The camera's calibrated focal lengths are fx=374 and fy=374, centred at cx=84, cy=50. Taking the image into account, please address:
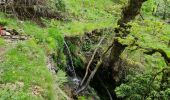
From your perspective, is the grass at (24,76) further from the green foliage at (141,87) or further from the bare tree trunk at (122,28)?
the bare tree trunk at (122,28)

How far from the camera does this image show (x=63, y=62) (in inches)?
554

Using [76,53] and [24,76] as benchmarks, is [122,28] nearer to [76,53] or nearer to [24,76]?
[76,53]

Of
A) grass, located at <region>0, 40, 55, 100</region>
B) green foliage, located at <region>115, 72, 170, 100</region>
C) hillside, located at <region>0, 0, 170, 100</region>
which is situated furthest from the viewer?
green foliage, located at <region>115, 72, 170, 100</region>

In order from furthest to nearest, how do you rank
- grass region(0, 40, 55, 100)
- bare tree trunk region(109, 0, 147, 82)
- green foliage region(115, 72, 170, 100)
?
1. bare tree trunk region(109, 0, 147, 82)
2. green foliage region(115, 72, 170, 100)
3. grass region(0, 40, 55, 100)

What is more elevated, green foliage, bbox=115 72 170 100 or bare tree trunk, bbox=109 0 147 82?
bare tree trunk, bbox=109 0 147 82

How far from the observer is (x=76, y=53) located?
51.6 feet

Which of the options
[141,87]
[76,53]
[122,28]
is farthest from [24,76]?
[76,53]

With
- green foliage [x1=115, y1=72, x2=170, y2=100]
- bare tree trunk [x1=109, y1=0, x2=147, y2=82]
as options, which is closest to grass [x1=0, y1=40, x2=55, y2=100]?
green foliage [x1=115, y1=72, x2=170, y2=100]

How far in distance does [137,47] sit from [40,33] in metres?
3.72

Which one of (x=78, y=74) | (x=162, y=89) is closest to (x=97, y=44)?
(x=78, y=74)

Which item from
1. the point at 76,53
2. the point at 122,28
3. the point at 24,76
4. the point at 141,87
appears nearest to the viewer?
the point at 24,76

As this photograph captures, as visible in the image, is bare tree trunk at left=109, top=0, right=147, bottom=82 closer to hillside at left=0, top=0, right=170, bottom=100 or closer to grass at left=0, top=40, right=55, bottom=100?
hillside at left=0, top=0, right=170, bottom=100

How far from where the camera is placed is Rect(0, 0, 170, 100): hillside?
10.1 meters

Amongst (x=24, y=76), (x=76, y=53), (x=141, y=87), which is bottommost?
(x=141, y=87)
